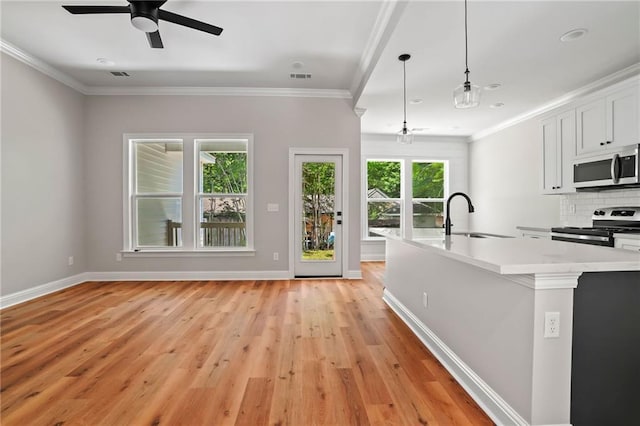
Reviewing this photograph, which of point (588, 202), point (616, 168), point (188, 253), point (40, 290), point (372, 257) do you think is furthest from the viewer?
point (372, 257)

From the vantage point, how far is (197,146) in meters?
4.89

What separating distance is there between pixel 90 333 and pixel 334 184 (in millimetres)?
3526

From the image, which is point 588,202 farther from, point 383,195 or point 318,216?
point 318,216

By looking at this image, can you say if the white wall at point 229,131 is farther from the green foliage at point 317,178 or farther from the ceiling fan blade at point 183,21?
the ceiling fan blade at point 183,21

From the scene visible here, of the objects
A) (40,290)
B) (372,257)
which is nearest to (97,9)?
(40,290)

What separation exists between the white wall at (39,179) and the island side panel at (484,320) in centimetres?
455

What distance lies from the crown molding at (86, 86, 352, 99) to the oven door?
3551 millimetres

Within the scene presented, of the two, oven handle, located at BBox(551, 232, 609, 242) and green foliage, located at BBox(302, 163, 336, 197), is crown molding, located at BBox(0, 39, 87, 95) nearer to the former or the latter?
green foliage, located at BBox(302, 163, 336, 197)

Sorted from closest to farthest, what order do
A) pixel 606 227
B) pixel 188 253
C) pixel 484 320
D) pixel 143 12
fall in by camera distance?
pixel 484 320 < pixel 143 12 < pixel 606 227 < pixel 188 253

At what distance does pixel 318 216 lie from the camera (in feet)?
16.3

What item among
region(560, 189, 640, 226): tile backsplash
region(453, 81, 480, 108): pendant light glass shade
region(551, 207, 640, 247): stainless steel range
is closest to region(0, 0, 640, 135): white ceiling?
region(453, 81, 480, 108): pendant light glass shade

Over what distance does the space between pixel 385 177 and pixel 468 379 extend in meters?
5.44

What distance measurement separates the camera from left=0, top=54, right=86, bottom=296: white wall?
3539mm

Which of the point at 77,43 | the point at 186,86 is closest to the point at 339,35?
the point at 186,86
